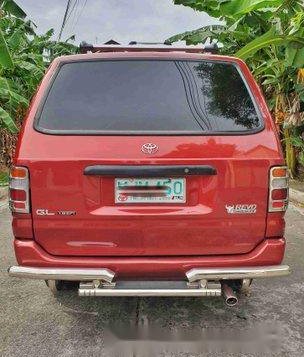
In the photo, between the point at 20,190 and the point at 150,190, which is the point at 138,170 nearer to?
the point at 150,190

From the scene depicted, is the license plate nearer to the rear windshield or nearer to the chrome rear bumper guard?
the rear windshield

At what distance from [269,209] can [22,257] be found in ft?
4.93

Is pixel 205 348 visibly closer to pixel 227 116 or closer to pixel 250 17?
pixel 227 116

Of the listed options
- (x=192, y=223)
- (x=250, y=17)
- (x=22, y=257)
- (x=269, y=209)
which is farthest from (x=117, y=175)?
(x=250, y=17)

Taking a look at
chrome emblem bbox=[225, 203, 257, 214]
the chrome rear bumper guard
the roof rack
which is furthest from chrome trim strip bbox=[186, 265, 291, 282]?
the roof rack

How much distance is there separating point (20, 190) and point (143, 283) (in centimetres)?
91

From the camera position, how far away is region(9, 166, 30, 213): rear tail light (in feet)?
8.23

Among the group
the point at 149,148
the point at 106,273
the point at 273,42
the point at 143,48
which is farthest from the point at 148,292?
the point at 273,42

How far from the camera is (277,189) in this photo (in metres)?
2.57

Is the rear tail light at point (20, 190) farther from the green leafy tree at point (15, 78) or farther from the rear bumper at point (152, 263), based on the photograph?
the green leafy tree at point (15, 78)

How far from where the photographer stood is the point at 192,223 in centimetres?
250

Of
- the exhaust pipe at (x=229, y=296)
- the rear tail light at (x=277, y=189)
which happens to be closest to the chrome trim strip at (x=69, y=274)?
the exhaust pipe at (x=229, y=296)

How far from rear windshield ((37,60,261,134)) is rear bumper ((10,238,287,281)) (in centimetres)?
74

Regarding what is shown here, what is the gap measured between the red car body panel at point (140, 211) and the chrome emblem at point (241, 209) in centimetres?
2
